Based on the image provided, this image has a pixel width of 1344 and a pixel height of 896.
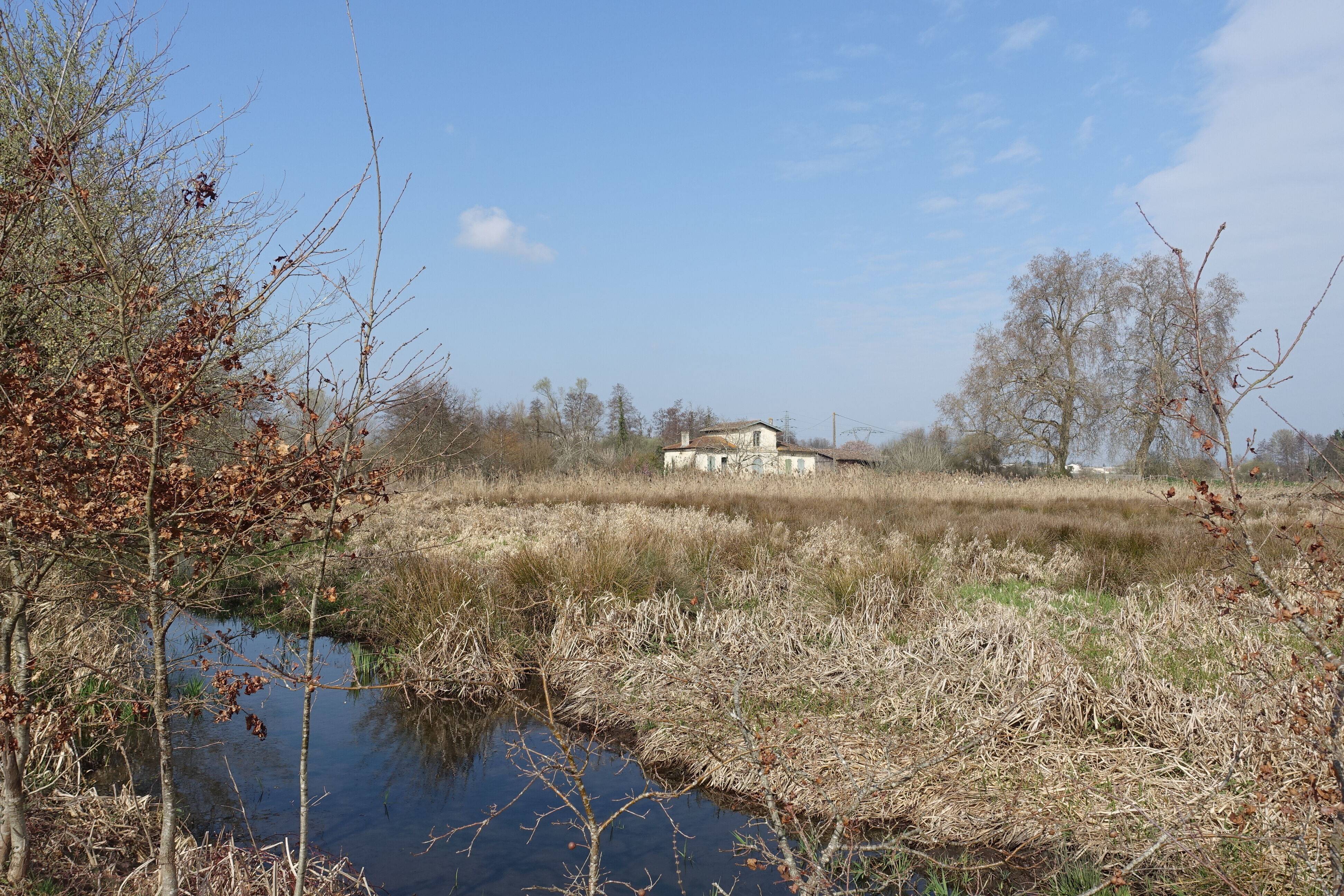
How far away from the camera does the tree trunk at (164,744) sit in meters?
2.36

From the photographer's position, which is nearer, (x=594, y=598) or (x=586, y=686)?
(x=586, y=686)

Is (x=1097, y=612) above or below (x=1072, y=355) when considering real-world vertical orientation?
below

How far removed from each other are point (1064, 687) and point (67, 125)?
6.54m

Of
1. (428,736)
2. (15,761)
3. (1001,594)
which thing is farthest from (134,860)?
(1001,594)

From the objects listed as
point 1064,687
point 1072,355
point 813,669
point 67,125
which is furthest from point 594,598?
point 1072,355

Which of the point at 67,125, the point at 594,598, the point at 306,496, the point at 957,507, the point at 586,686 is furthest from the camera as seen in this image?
the point at 957,507

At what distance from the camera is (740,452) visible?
27562 millimetres

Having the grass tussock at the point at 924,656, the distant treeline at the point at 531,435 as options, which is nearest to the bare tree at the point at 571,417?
the distant treeline at the point at 531,435

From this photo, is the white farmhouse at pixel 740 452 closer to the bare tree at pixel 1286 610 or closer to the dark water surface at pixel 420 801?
the dark water surface at pixel 420 801

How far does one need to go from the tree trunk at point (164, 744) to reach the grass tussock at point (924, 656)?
0.93 metres

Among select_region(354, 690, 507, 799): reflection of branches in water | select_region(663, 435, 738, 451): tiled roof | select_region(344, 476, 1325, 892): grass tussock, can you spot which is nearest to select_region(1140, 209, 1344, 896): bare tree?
select_region(344, 476, 1325, 892): grass tussock

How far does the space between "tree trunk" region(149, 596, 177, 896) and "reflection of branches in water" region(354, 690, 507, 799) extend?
276 cm

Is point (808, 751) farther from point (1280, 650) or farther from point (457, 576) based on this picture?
point (457, 576)

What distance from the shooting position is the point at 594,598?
23.9 feet
